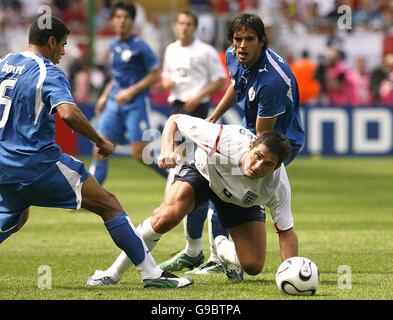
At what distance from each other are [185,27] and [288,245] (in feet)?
17.2

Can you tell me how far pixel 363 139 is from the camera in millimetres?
21906

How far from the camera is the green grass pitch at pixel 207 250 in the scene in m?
7.52

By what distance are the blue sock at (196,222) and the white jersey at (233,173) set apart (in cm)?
121

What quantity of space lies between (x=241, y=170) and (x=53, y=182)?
1363 mm

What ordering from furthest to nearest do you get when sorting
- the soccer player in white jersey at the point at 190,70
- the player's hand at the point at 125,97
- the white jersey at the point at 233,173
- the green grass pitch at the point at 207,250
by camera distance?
the player's hand at the point at 125,97 → the soccer player in white jersey at the point at 190,70 → the white jersey at the point at 233,173 → the green grass pitch at the point at 207,250

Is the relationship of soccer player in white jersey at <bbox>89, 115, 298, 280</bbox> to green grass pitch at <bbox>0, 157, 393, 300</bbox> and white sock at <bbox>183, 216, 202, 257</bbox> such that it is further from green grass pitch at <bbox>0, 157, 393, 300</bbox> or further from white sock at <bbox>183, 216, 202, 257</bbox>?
white sock at <bbox>183, 216, 202, 257</bbox>

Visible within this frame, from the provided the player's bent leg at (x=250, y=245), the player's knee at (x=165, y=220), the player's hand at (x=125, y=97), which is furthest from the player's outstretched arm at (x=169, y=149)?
the player's hand at (x=125, y=97)

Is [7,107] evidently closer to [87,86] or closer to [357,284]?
[357,284]

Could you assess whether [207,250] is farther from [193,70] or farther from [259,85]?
[193,70]

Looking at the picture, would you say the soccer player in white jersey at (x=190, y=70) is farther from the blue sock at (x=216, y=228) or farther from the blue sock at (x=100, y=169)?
the blue sock at (x=216, y=228)

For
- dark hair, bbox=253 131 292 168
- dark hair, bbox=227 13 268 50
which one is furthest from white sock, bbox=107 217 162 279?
dark hair, bbox=227 13 268 50

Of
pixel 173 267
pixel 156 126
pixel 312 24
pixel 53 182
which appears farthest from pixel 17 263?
pixel 312 24

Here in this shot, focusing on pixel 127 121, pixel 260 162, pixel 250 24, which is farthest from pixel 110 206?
pixel 127 121

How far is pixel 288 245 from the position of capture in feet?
25.3
